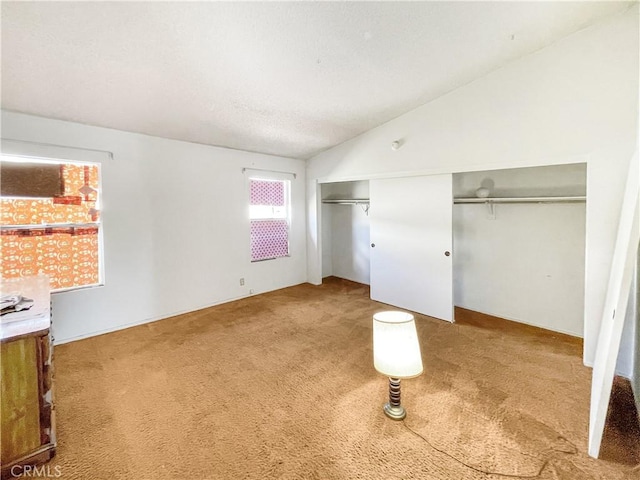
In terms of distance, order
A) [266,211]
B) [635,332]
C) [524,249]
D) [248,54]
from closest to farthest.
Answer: [248,54] < [635,332] < [524,249] < [266,211]

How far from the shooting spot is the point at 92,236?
321 cm

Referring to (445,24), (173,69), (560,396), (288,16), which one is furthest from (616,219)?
(173,69)

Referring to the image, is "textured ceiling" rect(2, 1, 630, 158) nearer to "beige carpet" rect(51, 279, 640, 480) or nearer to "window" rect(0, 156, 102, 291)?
"window" rect(0, 156, 102, 291)

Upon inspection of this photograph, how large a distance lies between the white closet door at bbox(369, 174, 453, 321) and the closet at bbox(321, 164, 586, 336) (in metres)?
0.01

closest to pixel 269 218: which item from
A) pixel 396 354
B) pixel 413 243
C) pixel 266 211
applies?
pixel 266 211

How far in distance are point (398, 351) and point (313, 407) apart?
75cm

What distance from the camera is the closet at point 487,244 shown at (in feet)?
10.2

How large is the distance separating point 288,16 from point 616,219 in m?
2.98

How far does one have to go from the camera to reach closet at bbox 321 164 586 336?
3.10 m

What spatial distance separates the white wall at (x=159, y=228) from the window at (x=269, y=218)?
20cm

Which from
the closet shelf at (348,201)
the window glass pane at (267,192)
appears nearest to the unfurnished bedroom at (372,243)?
the window glass pane at (267,192)

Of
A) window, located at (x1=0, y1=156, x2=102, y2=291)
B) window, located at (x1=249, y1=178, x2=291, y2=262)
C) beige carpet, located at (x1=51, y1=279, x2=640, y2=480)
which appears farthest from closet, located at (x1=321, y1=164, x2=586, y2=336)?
window, located at (x1=0, y1=156, x2=102, y2=291)

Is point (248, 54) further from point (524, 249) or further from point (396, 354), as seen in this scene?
point (524, 249)

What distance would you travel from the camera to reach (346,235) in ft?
18.2
